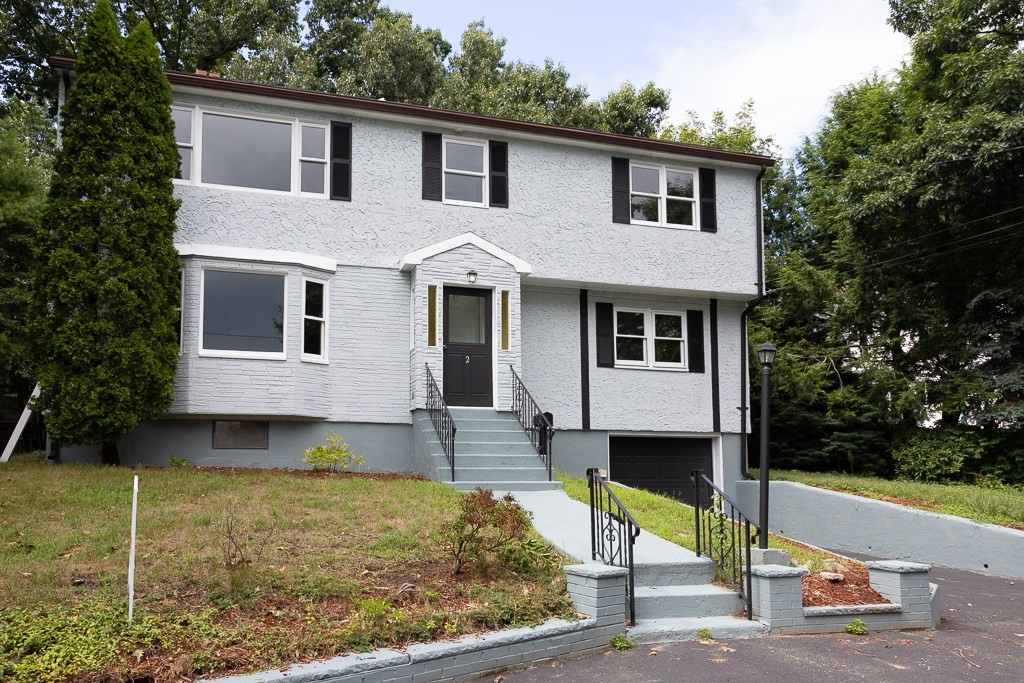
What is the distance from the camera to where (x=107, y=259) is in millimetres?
12633

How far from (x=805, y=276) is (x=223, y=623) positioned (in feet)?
60.9

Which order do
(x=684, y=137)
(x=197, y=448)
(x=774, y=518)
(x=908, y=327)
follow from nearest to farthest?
(x=197, y=448) < (x=774, y=518) < (x=908, y=327) < (x=684, y=137)

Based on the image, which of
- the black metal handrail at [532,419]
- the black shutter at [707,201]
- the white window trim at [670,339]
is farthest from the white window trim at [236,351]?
the black shutter at [707,201]

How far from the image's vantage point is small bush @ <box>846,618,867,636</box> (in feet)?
27.3

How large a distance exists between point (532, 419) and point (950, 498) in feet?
22.3

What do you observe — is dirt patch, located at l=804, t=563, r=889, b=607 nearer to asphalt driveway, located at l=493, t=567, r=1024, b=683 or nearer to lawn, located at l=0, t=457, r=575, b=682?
asphalt driveway, located at l=493, t=567, r=1024, b=683

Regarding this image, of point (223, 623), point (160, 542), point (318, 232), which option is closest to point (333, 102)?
point (318, 232)

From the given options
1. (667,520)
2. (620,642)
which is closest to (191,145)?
(667,520)

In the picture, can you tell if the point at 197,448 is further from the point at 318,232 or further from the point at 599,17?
the point at 599,17

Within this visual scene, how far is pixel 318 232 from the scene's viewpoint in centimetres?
1484

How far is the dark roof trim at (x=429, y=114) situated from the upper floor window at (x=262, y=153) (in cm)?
44

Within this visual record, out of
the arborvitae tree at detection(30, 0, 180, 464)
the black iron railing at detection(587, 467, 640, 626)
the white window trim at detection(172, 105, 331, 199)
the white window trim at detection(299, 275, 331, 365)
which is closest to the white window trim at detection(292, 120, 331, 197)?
the white window trim at detection(172, 105, 331, 199)

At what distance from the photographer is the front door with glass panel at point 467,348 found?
15.1m

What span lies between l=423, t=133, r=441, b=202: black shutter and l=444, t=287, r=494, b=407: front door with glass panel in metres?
1.75
